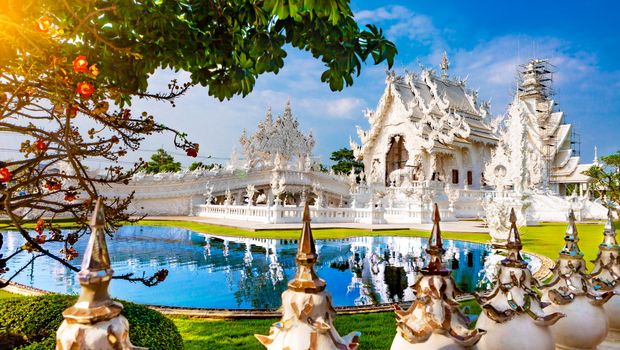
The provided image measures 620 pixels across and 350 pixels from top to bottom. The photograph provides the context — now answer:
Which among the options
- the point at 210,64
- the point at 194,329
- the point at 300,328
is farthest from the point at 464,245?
the point at 300,328

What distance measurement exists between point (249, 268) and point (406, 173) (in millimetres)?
23018

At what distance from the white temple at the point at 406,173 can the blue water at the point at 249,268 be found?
642cm

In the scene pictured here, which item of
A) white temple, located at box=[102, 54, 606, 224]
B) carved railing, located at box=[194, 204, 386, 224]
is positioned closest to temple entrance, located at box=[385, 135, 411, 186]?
white temple, located at box=[102, 54, 606, 224]

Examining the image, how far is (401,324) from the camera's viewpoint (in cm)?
171

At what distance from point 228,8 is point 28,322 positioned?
2.84 meters

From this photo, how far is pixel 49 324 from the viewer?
3.16m

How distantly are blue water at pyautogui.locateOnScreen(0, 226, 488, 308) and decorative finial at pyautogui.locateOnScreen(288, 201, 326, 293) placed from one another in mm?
4977

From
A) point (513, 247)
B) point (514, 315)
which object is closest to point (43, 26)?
point (513, 247)

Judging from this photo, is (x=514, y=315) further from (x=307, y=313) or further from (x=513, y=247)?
(x=307, y=313)

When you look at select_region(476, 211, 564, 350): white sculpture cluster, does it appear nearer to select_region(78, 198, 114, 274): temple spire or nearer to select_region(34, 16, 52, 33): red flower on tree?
select_region(78, 198, 114, 274): temple spire

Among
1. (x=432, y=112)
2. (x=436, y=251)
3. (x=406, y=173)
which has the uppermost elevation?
→ (x=432, y=112)

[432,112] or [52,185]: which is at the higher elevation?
[432,112]

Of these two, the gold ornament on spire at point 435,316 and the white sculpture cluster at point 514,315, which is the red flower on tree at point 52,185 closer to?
the gold ornament on spire at point 435,316

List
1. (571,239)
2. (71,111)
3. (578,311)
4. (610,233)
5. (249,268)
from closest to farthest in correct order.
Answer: (578,311)
(571,239)
(71,111)
(610,233)
(249,268)
